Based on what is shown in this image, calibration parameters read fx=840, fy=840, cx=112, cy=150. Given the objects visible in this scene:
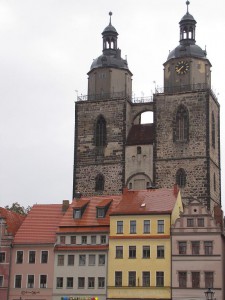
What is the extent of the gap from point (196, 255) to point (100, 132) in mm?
31246

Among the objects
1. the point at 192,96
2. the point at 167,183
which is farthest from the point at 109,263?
the point at 192,96

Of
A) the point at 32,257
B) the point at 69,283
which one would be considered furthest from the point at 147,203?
the point at 32,257

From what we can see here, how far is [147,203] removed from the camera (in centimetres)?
7388

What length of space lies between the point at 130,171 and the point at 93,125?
743 cm

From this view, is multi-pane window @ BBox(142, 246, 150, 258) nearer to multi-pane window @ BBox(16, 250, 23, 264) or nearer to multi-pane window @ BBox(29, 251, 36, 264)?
multi-pane window @ BBox(29, 251, 36, 264)

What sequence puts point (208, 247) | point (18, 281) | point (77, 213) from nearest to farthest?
1. point (208, 247)
2. point (18, 281)
3. point (77, 213)

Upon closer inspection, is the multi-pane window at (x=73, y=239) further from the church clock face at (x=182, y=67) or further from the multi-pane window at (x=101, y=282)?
the church clock face at (x=182, y=67)

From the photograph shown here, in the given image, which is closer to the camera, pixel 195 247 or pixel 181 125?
pixel 195 247

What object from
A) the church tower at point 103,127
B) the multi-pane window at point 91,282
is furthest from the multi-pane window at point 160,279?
the church tower at point 103,127

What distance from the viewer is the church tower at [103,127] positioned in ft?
313

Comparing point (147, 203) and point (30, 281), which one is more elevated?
point (147, 203)

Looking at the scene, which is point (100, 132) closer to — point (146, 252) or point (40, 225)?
point (40, 225)

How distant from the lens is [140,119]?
101 metres

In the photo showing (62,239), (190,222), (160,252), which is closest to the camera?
(190,222)
